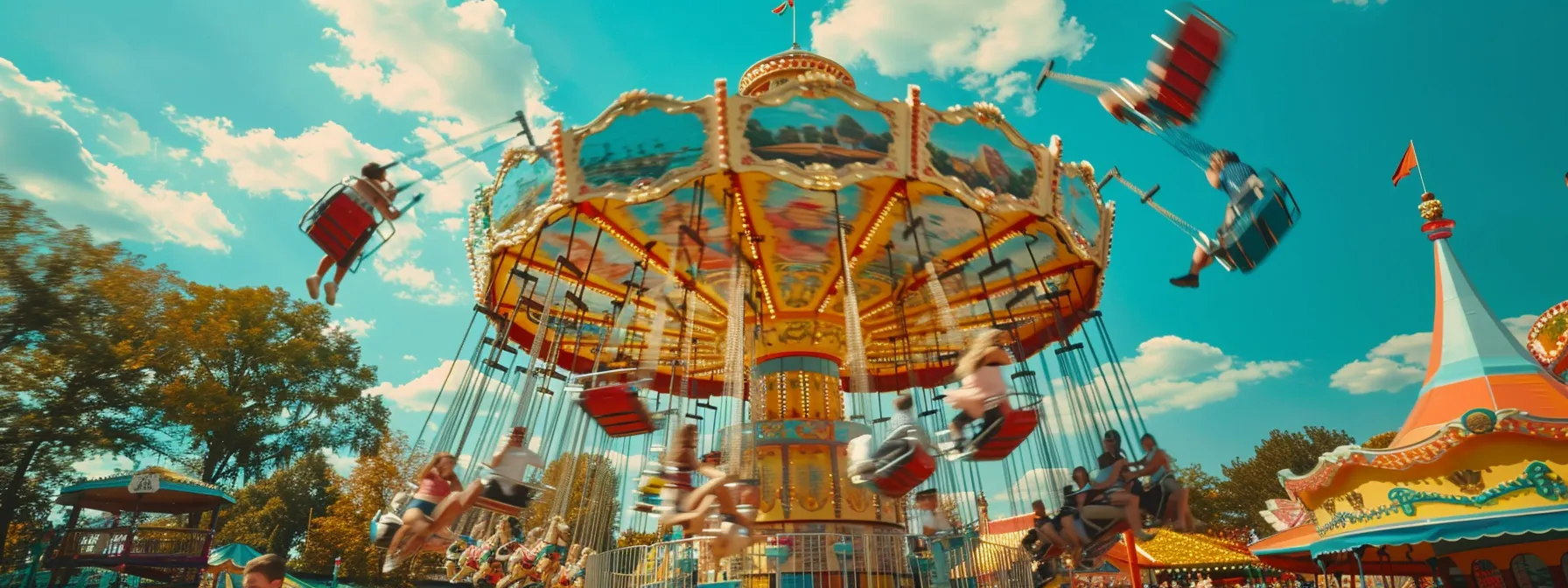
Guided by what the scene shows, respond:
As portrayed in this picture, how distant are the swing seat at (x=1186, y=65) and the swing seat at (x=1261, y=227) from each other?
95 cm

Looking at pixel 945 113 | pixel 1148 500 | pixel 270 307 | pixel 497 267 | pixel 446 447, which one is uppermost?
pixel 270 307

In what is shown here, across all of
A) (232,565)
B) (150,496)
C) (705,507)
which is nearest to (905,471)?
(705,507)

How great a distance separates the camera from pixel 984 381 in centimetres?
533

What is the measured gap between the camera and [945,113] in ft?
22.8

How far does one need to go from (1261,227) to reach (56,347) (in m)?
14.7

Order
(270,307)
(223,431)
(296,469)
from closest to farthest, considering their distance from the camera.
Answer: (223,431) < (270,307) < (296,469)

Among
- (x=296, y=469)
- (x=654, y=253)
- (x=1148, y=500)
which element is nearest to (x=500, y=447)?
(x=654, y=253)

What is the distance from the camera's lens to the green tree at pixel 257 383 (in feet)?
56.5

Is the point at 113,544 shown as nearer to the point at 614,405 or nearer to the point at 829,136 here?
the point at 614,405

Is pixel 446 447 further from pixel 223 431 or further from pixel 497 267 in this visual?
pixel 223 431

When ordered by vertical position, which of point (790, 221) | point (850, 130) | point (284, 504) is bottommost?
point (850, 130)

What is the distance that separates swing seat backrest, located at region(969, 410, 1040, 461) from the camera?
5.49m

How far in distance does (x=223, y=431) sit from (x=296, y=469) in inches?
196

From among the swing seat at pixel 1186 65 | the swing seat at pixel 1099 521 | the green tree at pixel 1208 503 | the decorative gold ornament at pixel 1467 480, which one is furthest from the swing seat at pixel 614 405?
the green tree at pixel 1208 503
